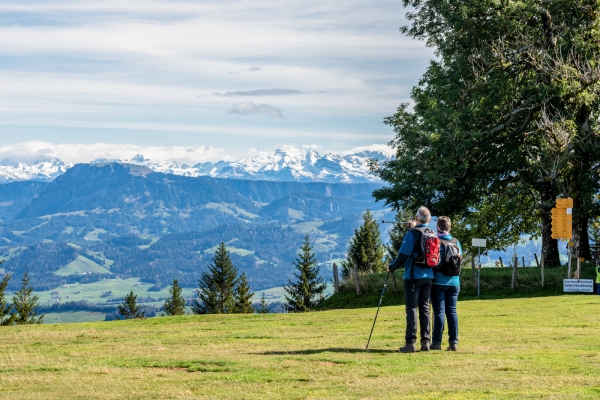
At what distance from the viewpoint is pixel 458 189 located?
130 ft

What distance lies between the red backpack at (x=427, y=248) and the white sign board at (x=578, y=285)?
68.7 feet

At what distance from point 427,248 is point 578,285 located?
2160 cm

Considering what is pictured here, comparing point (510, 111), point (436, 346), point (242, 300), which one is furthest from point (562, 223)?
point (242, 300)

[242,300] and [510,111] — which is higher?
[510,111]

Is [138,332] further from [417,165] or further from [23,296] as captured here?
[23,296]

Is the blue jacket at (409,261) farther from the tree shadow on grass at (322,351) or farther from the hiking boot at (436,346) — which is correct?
the tree shadow on grass at (322,351)

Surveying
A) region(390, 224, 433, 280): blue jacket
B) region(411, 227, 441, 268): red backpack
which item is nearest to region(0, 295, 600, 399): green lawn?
region(390, 224, 433, 280): blue jacket

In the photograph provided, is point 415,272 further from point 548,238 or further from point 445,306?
point 548,238

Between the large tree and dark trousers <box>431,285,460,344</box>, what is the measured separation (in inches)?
842

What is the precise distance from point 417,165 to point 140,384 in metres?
28.3

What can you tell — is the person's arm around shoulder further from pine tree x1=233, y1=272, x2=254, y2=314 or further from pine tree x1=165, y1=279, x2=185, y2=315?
pine tree x1=165, y1=279, x2=185, y2=315

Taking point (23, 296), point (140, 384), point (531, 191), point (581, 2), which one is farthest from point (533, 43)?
point (23, 296)

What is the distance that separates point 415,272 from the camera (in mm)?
15312

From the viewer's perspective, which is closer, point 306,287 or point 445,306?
point 445,306
